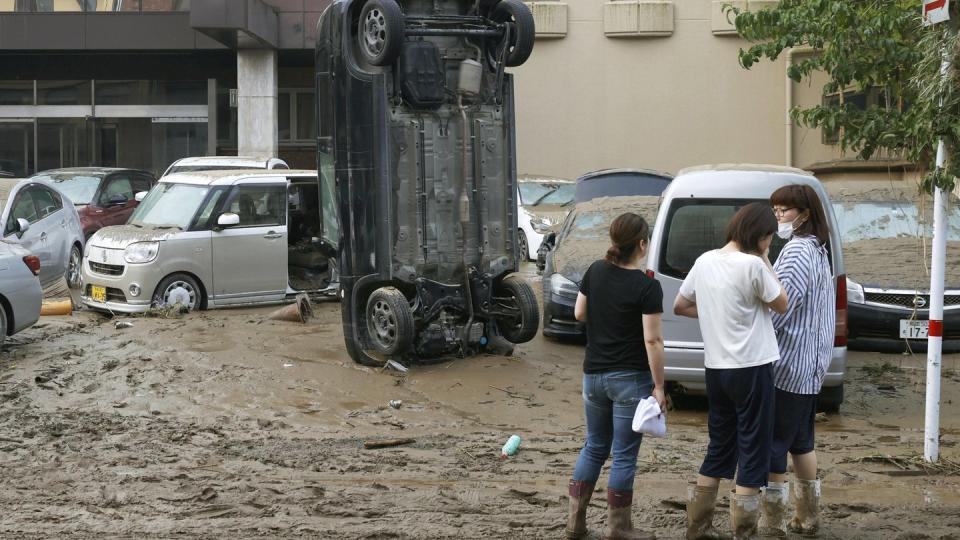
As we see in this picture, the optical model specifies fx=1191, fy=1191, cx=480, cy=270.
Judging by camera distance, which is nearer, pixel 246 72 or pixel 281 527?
pixel 281 527

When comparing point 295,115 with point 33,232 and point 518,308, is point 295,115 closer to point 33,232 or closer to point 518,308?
point 33,232

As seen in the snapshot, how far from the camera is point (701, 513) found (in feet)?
19.9

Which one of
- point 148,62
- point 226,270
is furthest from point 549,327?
point 148,62

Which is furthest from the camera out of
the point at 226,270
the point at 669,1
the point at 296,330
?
the point at 669,1

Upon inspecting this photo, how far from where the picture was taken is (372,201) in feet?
35.0

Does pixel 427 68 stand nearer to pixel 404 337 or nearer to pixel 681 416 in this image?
pixel 404 337

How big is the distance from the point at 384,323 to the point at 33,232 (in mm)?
6934

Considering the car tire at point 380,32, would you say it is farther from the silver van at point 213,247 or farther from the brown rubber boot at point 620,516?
the brown rubber boot at point 620,516

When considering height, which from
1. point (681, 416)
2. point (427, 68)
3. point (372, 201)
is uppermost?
point (427, 68)

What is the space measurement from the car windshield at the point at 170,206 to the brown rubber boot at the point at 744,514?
31.6 ft

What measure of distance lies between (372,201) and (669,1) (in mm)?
20575

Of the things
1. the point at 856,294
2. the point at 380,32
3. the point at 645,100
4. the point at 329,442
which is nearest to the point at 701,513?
the point at 329,442

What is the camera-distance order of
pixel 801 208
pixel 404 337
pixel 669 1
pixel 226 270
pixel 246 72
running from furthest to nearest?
1. pixel 246 72
2. pixel 669 1
3. pixel 226 270
4. pixel 404 337
5. pixel 801 208

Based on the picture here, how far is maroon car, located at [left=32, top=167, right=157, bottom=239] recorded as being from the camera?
66.9ft
